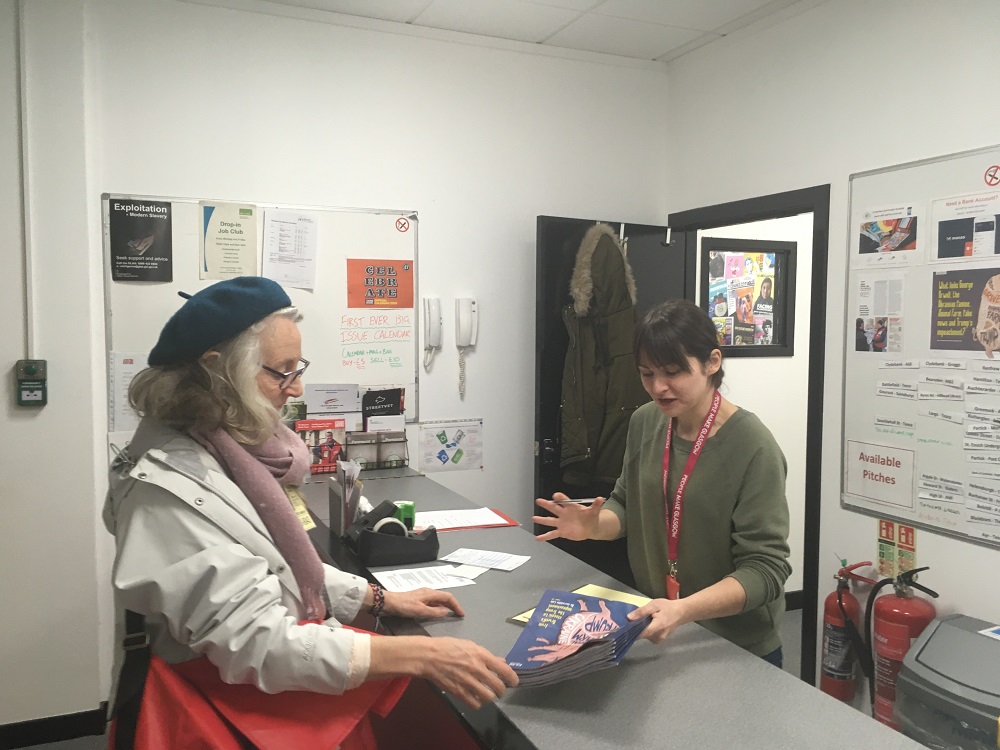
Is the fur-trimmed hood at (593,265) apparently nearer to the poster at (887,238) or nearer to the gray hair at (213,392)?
the poster at (887,238)

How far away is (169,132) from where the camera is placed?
308cm

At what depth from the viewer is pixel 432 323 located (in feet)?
11.6

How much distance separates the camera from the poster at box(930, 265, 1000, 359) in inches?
93.9

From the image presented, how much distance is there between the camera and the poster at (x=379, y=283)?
3398mm

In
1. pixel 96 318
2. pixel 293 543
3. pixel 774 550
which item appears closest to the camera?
pixel 293 543

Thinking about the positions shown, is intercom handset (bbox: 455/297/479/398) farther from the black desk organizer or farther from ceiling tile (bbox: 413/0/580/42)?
the black desk organizer

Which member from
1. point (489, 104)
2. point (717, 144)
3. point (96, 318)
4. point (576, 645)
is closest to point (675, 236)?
point (717, 144)

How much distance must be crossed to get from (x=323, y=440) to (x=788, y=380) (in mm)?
2645

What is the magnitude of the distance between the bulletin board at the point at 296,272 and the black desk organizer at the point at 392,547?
4.83 feet

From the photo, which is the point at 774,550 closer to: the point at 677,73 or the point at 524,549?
the point at 524,549

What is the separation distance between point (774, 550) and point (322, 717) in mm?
1027

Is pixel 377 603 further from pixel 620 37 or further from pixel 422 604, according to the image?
pixel 620 37

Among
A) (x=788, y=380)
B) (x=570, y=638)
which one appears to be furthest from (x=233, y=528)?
(x=788, y=380)

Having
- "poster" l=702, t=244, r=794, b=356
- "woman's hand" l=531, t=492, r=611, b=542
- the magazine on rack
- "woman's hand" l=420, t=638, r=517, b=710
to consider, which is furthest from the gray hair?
"poster" l=702, t=244, r=794, b=356
